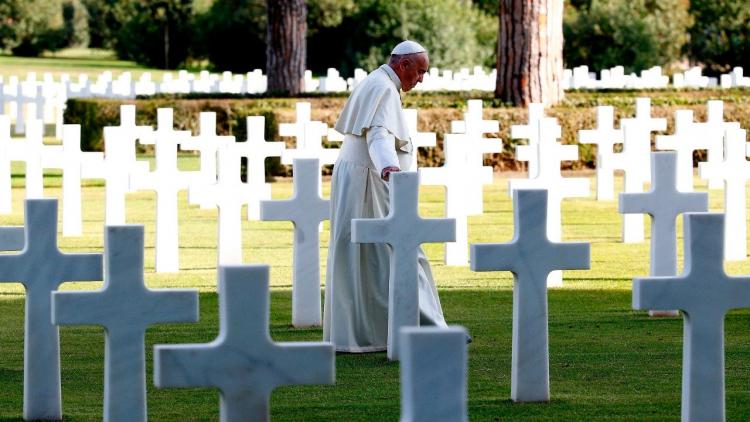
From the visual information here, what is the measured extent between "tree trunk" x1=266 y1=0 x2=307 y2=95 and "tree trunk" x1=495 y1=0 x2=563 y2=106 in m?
5.54

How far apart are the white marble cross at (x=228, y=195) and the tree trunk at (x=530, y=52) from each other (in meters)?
7.96

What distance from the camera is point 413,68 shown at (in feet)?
27.9

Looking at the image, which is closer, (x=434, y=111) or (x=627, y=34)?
(x=434, y=111)

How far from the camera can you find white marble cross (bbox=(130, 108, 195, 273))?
471 inches

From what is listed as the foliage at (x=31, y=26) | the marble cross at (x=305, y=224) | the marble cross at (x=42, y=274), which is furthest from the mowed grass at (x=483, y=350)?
the foliage at (x=31, y=26)

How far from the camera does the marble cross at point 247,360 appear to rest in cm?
455

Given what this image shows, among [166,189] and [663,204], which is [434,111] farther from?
[663,204]

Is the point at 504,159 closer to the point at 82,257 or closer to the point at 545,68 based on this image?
the point at 545,68

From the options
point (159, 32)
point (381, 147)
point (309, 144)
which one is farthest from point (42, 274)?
point (159, 32)

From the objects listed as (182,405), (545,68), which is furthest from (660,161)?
(545,68)

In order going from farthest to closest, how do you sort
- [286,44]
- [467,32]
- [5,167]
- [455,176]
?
1. [467,32]
2. [286,44]
3. [5,167]
4. [455,176]

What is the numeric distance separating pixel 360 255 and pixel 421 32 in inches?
1288

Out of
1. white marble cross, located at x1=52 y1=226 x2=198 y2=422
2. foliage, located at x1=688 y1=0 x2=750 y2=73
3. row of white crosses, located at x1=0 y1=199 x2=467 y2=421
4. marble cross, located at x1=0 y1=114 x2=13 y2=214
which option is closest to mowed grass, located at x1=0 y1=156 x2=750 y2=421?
row of white crosses, located at x1=0 y1=199 x2=467 y2=421

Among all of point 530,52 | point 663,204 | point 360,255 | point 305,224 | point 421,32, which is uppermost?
point 421,32
